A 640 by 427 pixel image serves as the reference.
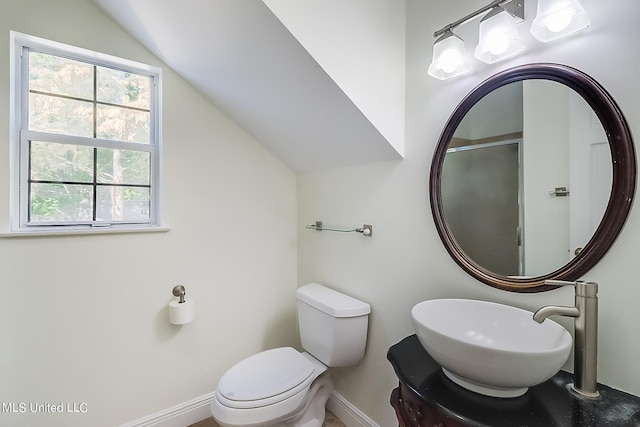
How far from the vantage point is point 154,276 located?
1.70 m

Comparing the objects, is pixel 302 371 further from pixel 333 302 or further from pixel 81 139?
pixel 81 139

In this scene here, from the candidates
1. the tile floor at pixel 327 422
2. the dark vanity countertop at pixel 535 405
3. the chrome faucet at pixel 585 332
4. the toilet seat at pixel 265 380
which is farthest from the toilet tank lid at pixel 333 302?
the chrome faucet at pixel 585 332

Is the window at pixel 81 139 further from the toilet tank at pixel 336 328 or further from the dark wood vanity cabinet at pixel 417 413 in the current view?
the dark wood vanity cabinet at pixel 417 413

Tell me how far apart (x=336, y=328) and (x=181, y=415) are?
114 cm

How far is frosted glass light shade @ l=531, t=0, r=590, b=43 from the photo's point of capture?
0.84 m

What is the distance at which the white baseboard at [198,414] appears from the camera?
5.45 feet

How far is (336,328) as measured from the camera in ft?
5.04

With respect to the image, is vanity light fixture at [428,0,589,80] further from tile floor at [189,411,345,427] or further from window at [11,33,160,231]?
tile floor at [189,411,345,427]

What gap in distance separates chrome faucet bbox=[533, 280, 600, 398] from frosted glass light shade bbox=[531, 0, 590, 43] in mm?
762

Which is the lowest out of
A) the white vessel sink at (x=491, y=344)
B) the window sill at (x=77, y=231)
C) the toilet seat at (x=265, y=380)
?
the toilet seat at (x=265, y=380)

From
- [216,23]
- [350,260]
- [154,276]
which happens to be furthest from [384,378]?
[216,23]

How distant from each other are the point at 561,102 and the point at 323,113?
934 mm

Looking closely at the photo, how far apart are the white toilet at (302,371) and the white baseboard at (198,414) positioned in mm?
165

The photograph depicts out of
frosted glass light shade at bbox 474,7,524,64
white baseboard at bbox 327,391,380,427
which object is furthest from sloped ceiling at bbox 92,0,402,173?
white baseboard at bbox 327,391,380,427
